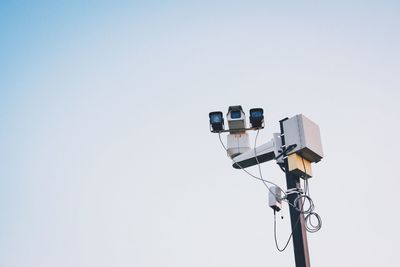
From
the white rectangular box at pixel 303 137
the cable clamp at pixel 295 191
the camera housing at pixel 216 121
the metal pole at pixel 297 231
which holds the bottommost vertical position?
the metal pole at pixel 297 231

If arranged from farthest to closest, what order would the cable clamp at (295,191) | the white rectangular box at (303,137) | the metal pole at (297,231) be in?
the white rectangular box at (303,137)
the cable clamp at (295,191)
the metal pole at (297,231)

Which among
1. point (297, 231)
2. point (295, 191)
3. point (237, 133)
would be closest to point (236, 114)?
point (237, 133)

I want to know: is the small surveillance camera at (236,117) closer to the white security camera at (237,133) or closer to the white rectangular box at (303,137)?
the white security camera at (237,133)

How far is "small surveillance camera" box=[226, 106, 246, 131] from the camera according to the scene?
5.08 metres

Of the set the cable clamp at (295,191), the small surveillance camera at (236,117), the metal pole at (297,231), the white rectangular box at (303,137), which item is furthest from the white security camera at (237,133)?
the cable clamp at (295,191)

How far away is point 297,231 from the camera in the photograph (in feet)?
13.8

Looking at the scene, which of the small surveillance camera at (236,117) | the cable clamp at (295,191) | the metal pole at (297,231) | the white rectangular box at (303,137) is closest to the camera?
the metal pole at (297,231)

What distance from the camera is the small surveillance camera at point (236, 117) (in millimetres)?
5082

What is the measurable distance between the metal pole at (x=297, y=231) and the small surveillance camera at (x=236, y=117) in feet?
2.67

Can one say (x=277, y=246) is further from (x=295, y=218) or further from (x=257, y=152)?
(x=257, y=152)

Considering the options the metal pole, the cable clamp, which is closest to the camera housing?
the metal pole

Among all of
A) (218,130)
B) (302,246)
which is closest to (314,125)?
(218,130)

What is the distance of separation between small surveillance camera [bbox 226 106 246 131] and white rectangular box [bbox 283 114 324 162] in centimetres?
52

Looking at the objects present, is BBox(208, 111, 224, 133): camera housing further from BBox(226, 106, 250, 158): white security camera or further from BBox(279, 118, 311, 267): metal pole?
BBox(279, 118, 311, 267): metal pole
